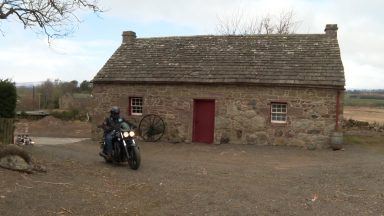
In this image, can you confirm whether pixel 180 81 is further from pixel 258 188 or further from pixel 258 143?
pixel 258 188

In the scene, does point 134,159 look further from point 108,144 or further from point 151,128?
point 151,128

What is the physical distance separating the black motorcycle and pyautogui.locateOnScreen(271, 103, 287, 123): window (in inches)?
378

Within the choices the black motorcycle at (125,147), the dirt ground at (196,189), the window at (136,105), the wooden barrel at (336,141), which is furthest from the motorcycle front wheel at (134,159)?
the window at (136,105)

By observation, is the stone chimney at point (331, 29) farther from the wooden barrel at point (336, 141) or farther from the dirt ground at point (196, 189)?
the dirt ground at point (196, 189)

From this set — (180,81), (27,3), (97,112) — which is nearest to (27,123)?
(97,112)

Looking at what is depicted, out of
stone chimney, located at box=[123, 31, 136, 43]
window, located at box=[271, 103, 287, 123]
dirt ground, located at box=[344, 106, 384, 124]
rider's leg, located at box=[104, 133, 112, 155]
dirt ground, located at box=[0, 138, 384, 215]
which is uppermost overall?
stone chimney, located at box=[123, 31, 136, 43]

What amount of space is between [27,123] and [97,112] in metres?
14.4

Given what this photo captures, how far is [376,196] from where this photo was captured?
32.6ft

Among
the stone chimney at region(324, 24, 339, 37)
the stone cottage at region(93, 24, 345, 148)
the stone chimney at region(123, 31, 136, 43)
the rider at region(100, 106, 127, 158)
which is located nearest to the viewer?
the rider at region(100, 106, 127, 158)

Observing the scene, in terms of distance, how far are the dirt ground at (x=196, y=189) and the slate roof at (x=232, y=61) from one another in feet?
20.2

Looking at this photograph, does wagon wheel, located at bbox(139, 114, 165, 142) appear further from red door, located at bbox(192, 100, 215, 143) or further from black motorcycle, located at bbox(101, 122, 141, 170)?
black motorcycle, located at bbox(101, 122, 141, 170)

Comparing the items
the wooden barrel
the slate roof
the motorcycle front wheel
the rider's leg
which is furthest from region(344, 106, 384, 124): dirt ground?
the motorcycle front wheel

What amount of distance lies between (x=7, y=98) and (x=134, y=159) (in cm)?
704

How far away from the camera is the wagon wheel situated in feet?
74.5
